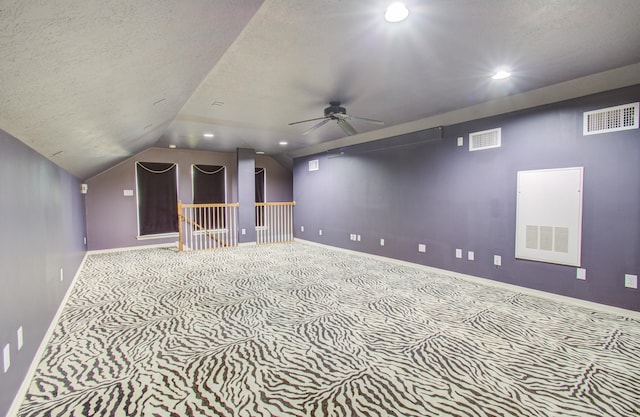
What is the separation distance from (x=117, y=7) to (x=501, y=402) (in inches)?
110

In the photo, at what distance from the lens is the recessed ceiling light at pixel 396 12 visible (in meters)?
1.87

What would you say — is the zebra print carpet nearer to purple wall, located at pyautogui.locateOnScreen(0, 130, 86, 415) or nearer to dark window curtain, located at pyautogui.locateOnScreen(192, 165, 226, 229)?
purple wall, located at pyautogui.locateOnScreen(0, 130, 86, 415)

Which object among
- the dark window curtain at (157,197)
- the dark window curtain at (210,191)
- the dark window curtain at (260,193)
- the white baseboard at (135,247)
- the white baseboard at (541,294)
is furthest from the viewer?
the dark window curtain at (260,193)

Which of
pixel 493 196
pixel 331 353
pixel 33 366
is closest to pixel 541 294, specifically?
pixel 493 196

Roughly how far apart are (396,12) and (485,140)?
2894 mm

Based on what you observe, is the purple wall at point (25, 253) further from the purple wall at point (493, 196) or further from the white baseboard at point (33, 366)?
the purple wall at point (493, 196)

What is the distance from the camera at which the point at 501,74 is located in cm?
296

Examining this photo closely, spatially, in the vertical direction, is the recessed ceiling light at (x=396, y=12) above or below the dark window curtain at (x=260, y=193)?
above

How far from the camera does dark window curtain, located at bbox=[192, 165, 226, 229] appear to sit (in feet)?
25.0

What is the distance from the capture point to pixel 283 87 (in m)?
3.26

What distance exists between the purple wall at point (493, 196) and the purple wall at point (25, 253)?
4.82 meters

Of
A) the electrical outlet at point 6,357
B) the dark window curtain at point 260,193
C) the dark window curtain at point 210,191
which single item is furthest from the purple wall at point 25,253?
the dark window curtain at point 260,193

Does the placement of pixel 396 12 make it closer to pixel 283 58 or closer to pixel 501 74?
pixel 283 58

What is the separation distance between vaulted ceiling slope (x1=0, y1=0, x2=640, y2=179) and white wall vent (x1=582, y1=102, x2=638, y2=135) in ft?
0.88
